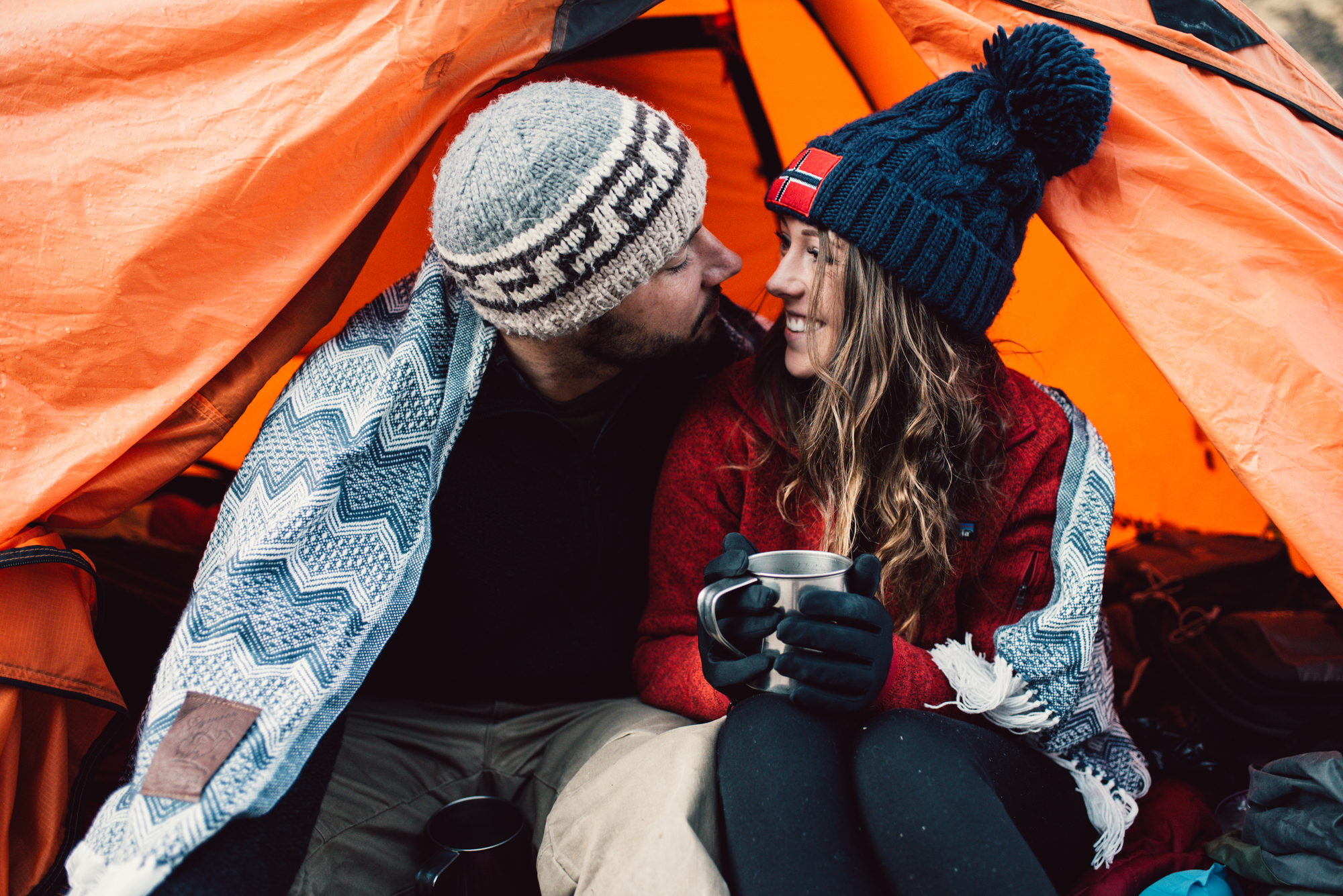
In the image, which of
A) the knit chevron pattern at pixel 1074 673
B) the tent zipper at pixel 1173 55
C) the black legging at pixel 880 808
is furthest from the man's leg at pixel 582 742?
the tent zipper at pixel 1173 55

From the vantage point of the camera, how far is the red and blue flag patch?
3.43ft

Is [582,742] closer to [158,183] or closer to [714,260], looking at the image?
[714,260]

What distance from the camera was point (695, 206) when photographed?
3.67 feet

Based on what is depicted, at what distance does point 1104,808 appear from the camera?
1.00 meters

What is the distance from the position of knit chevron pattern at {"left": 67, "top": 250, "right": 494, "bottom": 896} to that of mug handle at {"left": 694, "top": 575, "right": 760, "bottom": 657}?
404 mm

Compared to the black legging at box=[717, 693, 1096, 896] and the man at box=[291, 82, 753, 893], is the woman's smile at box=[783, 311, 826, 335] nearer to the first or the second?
the man at box=[291, 82, 753, 893]

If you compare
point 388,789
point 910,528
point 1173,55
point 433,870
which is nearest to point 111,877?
point 433,870

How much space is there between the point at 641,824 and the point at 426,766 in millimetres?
504

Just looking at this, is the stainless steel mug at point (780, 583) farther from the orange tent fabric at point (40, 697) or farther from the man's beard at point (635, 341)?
the orange tent fabric at point (40, 697)

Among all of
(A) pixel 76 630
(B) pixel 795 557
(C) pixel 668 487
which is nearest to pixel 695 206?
(C) pixel 668 487

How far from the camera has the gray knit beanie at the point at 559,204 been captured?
3.26 ft

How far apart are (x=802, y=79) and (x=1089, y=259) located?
75 centimetres

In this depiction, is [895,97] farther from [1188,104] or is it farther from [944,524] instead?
[944,524]

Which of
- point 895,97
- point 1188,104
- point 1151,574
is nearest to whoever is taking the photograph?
point 1188,104
